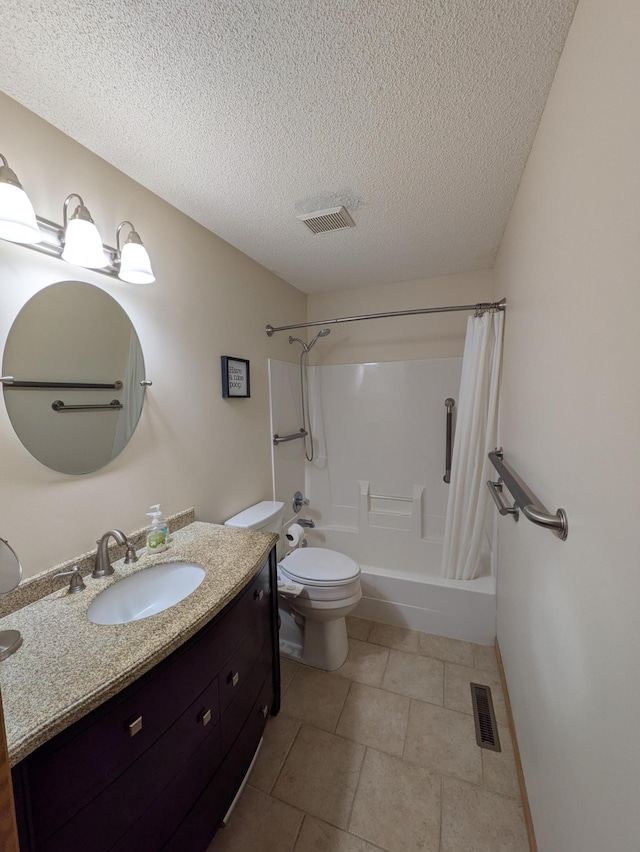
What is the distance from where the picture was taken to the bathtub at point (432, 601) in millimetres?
1929

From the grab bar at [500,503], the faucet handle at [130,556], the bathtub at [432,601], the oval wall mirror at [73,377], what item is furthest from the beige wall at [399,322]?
the faucet handle at [130,556]

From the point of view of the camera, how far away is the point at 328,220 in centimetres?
158

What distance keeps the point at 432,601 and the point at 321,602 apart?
2.52 ft

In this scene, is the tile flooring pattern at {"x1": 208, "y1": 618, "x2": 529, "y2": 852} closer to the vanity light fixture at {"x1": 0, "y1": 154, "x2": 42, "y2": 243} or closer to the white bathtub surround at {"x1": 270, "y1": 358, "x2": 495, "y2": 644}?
the white bathtub surround at {"x1": 270, "y1": 358, "x2": 495, "y2": 644}

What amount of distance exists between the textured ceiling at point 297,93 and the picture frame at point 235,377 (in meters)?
0.67

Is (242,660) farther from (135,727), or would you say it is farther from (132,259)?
(132,259)

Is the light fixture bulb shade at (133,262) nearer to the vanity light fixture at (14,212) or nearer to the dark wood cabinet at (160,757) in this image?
the vanity light fixture at (14,212)

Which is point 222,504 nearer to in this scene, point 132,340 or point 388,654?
point 132,340

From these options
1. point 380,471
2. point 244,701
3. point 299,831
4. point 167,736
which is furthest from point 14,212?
point 380,471

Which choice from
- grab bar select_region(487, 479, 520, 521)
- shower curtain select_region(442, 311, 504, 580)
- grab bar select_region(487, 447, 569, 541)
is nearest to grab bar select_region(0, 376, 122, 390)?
grab bar select_region(487, 447, 569, 541)

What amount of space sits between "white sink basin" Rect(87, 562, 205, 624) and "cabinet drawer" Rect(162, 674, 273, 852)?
1.65 feet

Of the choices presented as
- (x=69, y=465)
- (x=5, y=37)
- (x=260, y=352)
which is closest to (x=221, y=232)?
(x=260, y=352)

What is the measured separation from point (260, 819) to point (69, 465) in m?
1.38

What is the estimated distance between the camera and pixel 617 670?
538mm
